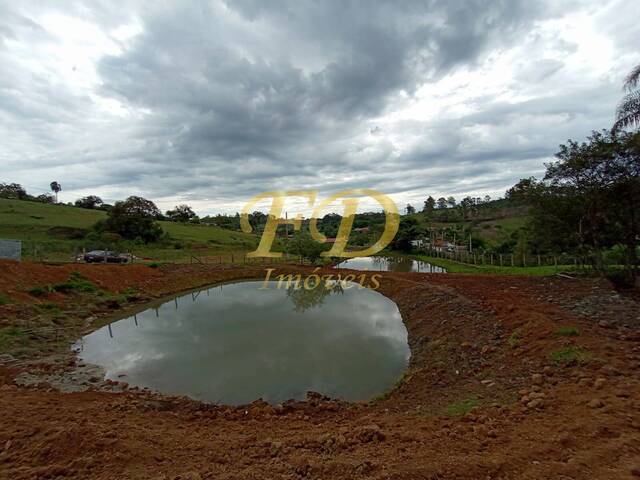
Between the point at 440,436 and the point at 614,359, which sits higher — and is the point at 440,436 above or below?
below

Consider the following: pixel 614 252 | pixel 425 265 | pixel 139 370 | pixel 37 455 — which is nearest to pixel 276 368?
pixel 139 370

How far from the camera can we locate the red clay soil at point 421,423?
9.01ft

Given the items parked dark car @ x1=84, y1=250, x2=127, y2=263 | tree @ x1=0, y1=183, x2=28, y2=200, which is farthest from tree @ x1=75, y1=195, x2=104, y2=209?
parked dark car @ x1=84, y1=250, x2=127, y2=263

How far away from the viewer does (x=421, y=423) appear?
151 inches

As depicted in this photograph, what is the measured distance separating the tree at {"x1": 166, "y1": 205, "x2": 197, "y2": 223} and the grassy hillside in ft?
63.7

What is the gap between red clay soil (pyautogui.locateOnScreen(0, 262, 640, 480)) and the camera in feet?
9.01

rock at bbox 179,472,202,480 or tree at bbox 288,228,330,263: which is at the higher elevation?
tree at bbox 288,228,330,263

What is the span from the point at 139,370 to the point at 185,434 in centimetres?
410

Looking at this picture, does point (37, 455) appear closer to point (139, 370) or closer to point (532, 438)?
point (139, 370)

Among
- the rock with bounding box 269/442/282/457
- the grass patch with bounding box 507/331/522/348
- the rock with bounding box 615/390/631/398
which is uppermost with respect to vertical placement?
the rock with bounding box 615/390/631/398

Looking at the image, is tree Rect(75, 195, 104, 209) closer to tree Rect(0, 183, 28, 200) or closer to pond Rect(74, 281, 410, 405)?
tree Rect(0, 183, 28, 200)

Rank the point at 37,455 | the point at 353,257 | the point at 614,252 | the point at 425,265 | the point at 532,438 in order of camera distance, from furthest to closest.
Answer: the point at 353,257 → the point at 425,265 → the point at 614,252 → the point at 37,455 → the point at 532,438

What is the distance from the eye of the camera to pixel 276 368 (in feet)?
23.4

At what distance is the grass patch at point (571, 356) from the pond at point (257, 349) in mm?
2908
